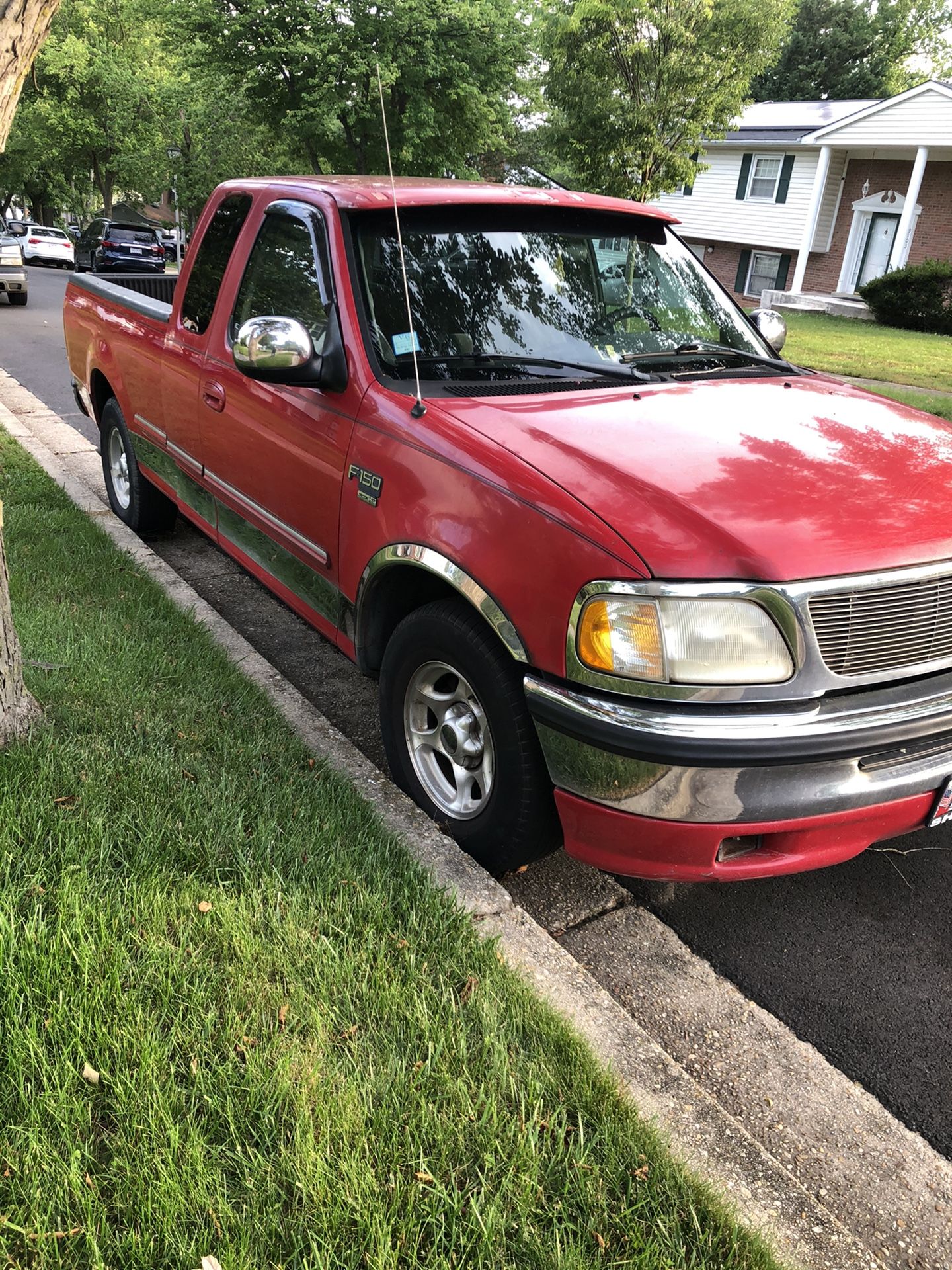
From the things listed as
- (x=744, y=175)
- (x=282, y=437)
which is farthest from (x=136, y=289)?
(x=744, y=175)

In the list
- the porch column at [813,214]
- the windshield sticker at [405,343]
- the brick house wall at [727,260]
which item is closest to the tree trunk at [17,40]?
the windshield sticker at [405,343]

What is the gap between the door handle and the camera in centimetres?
416

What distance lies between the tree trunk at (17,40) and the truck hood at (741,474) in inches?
57.9

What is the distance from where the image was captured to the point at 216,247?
446 cm

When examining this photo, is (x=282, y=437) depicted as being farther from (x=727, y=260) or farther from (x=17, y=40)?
(x=727, y=260)

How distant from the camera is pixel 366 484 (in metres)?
3.16

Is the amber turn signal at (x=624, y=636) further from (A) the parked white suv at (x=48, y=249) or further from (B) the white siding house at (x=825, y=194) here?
(A) the parked white suv at (x=48, y=249)

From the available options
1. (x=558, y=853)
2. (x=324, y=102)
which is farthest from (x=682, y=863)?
(x=324, y=102)

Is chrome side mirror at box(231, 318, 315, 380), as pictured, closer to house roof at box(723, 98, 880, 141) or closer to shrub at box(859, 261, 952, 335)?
shrub at box(859, 261, 952, 335)

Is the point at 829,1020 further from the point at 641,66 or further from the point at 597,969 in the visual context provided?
the point at 641,66

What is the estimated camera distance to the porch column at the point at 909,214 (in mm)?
27406

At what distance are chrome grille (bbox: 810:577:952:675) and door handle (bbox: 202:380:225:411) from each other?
274 centimetres

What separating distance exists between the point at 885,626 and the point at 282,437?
222cm

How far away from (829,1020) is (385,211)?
2908mm
